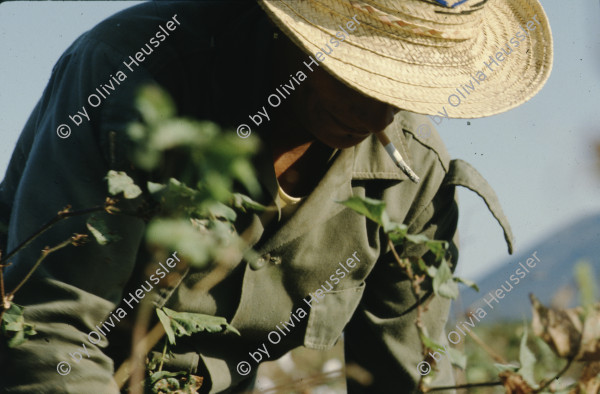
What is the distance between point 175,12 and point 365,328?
3.93ft

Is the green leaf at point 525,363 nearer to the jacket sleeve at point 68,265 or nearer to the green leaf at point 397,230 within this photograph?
the green leaf at point 397,230

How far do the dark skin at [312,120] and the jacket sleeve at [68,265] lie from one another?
0.45 meters

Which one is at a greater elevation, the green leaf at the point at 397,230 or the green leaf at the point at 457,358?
the green leaf at the point at 397,230

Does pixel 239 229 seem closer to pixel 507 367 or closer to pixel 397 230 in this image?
pixel 397 230

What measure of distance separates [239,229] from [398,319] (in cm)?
75

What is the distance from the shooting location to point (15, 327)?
1389mm

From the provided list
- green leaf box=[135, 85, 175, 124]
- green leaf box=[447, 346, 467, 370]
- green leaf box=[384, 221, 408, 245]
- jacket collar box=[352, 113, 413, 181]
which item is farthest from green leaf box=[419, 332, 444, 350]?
jacket collar box=[352, 113, 413, 181]

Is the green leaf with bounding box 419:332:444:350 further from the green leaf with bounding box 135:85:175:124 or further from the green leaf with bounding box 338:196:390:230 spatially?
the green leaf with bounding box 135:85:175:124

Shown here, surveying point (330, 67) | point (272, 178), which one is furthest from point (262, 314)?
point (330, 67)

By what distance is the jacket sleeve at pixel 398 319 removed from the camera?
2.29m

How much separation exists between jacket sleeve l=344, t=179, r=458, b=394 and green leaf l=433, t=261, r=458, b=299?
2.98 feet

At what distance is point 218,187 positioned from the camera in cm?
85

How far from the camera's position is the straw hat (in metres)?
1.52

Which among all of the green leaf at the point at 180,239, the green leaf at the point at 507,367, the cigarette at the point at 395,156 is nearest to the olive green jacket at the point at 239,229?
the cigarette at the point at 395,156
